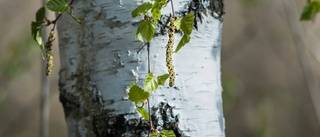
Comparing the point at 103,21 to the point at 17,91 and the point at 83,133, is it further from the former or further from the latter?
the point at 17,91

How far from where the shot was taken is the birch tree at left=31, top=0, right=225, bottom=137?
1.09 m

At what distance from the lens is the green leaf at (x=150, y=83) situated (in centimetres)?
97

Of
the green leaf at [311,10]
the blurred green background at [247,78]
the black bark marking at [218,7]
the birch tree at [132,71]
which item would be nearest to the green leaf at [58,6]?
the birch tree at [132,71]

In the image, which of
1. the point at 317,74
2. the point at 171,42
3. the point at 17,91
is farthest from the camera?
the point at 317,74

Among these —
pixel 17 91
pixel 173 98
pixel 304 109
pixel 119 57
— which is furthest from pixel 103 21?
pixel 304 109

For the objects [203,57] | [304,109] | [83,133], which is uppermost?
[203,57]

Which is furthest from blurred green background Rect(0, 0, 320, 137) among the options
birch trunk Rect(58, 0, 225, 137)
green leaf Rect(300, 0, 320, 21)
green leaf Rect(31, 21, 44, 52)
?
green leaf Rect(31, 21, 44, 52)

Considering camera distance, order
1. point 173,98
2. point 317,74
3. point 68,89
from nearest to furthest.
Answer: point 173,98 → point 68,89 → point 317,74

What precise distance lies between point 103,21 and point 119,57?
70 mm

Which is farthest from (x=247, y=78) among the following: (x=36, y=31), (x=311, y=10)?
(x=36, y=31)

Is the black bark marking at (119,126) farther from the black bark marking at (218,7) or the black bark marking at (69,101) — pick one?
the black bark marking at (218,7)

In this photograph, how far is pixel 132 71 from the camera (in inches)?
43.0

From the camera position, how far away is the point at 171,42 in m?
0.96

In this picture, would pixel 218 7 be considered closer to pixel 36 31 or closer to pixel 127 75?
pixel 127 75
